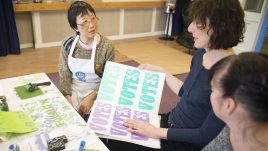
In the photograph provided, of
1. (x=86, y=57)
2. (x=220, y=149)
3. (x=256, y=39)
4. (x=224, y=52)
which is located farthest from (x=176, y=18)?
(x=220, y=149)

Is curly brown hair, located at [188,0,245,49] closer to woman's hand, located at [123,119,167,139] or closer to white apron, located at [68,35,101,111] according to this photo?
woman's hand, located at [123,119,167,139]

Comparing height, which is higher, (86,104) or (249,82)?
(249,82)

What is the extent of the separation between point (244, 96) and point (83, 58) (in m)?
1.10

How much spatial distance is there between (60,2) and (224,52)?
128 inches

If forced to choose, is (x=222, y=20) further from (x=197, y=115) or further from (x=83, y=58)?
(x=83, y=58)

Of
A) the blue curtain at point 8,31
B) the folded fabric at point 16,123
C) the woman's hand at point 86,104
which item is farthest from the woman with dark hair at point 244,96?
the blue curtain at point 8,31

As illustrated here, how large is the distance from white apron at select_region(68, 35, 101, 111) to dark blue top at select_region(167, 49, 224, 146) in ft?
2.06

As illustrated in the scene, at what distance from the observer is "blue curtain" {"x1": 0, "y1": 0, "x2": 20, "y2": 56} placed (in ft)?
10.5

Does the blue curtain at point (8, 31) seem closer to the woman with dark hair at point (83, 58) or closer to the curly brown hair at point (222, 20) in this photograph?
the woman with dark hair at point (83, 58)

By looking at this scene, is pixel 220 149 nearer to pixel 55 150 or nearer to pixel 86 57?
pixel 55 150

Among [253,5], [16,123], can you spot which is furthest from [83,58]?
[253,5]

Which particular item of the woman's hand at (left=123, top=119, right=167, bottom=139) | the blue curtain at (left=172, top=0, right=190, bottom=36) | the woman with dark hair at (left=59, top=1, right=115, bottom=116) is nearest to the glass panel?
the blue curtain at (left=172, top=0, right=190, bottom=36)

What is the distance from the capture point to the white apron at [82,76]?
1.49 metres

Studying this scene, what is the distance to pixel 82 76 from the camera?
1541 millimetres
